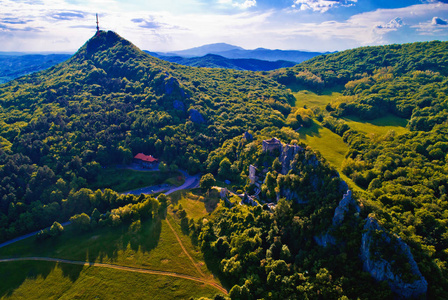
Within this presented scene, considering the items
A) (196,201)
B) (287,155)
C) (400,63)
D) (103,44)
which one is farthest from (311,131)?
(103,44)

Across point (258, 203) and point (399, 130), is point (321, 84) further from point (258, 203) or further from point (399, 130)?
point (258, 203)

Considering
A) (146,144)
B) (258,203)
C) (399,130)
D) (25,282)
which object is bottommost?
(25,282)

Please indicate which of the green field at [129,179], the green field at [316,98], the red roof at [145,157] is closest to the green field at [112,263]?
the green field at [129,179]

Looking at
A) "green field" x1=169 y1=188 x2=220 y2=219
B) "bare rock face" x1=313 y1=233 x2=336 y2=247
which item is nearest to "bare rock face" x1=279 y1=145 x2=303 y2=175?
"bare rock face" x1=313 y1=233 x2=336 y2=247

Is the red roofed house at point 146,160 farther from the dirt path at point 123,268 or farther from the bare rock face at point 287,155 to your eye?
the bare rock face at point 287,155

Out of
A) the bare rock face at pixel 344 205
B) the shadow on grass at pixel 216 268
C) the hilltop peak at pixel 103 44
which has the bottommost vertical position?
the shadow on grass at pixel 216 268

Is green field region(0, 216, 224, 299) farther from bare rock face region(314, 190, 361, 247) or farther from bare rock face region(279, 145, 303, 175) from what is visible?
bare rock face region(279, 145, 303, 175)

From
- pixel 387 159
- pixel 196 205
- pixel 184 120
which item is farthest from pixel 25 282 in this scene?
pixel 387 159
